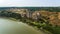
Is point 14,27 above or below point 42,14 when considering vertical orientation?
below

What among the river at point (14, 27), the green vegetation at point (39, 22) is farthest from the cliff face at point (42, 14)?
the river at point (14, 27)

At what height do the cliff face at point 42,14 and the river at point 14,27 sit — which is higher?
the cliff face at point 42,14

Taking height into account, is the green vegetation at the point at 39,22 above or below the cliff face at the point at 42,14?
below

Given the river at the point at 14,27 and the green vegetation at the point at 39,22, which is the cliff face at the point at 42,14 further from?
the river at the point at 14,27

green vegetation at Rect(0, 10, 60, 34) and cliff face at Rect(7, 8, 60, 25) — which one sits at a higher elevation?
cliff face at Rect(7, 8, 60, 25)

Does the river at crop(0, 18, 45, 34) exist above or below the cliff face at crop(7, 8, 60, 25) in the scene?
below

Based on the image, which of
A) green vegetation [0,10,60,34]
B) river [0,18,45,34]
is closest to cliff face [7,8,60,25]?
green vegetation [0,10,60,34]

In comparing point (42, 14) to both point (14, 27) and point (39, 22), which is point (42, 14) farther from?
point (14, 27)

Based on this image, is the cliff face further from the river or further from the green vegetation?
the river

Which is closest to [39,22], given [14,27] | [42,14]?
[42,14]
